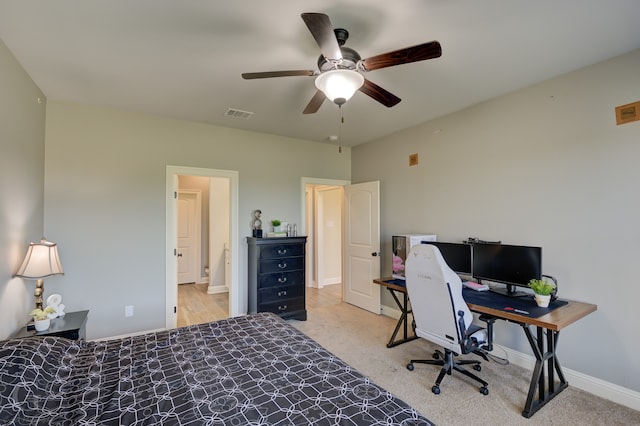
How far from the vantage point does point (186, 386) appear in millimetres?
1400

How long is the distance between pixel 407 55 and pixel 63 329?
10.3ft

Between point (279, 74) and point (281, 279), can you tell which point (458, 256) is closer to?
point (281, 279)

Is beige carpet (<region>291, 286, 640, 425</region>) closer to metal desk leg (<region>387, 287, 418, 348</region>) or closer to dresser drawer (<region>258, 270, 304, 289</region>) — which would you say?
metal desk leg (<region>387, 287, 418, 348</region>)

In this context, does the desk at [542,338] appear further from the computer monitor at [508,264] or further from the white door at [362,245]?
the white door at [362,245]

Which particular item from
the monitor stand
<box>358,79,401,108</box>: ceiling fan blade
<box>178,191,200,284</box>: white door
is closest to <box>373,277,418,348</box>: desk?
the monitor stand

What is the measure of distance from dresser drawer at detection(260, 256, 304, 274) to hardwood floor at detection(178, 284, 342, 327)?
1.02 meters

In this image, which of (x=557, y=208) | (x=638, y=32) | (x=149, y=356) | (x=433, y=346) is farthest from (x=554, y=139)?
(x=149, y=356)

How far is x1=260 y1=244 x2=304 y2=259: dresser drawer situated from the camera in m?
3.94

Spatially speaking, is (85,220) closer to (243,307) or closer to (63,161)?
(63,161)

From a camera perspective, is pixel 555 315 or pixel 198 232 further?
pixel 198 232

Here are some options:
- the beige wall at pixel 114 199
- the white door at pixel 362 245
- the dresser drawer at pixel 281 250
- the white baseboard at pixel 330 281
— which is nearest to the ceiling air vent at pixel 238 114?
the beige wall at pixel 114 199

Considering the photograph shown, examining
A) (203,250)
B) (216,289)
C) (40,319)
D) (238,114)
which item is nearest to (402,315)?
(238,114)

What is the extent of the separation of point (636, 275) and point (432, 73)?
2.22m

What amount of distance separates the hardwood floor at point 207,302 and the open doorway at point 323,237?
24 centimetres
